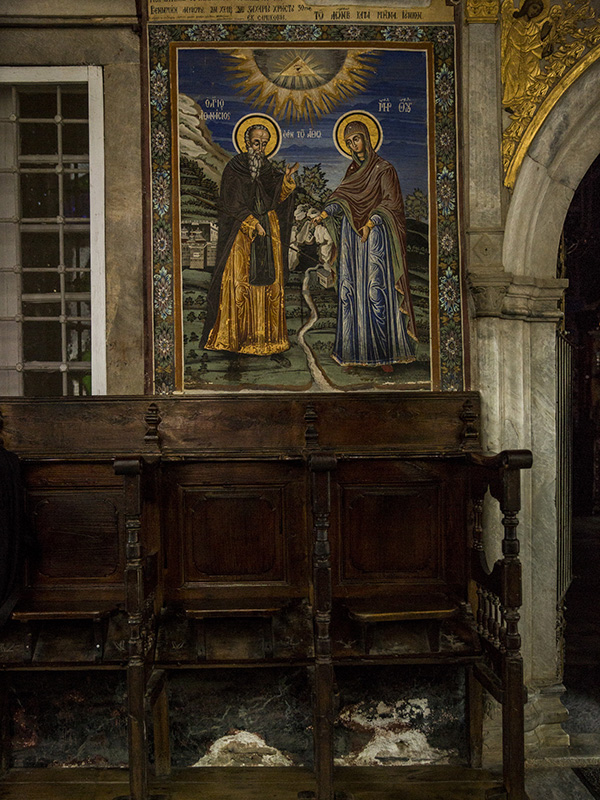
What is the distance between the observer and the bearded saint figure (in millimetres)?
3732

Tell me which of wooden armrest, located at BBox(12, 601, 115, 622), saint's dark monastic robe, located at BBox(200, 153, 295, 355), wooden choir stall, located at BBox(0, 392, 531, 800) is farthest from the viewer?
saint's dark monastic robe, located at BBox(200, 153, 295, 355)

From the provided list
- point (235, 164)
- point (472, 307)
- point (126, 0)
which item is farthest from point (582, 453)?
point (126, 0)

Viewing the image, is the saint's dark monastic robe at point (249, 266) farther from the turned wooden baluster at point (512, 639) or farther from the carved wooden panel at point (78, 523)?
the turned wooden baluster at point (512, 639)

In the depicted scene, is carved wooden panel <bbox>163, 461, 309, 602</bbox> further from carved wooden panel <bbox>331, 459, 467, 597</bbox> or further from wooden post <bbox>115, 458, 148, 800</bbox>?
wooden post <bbox>115, 458, 148, 800</bbox>

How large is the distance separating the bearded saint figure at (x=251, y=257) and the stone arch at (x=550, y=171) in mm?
1270

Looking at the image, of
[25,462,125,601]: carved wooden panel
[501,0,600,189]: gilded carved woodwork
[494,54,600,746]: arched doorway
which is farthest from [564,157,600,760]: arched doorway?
[25,462,125,601]: carved wooden panel

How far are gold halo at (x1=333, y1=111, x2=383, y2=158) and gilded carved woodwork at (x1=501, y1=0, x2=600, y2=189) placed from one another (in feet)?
2.36

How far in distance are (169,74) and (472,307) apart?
83.9 inches

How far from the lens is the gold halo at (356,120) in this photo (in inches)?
148

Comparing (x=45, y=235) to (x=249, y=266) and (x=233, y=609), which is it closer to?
(x=249, y=266)

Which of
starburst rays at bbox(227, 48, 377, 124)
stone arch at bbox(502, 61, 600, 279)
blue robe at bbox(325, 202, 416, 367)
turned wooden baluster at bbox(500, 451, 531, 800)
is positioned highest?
starburst rays at bbox(227, 48, 377, 124)

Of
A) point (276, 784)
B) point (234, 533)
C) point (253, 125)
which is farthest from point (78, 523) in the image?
point (253, 125)

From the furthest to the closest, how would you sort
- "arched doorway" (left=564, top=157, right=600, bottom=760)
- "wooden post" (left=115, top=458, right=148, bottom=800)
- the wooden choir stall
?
1. "arched doorway" (left=564, top=157, right=600, bottom=760)
2. the wooden choir stall
3. "wooden post" (left=115, top=458, right=148, bottom=800)

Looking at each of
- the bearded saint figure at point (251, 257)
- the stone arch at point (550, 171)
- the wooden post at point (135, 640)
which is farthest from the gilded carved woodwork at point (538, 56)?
the wooden post at point (135, 640)
